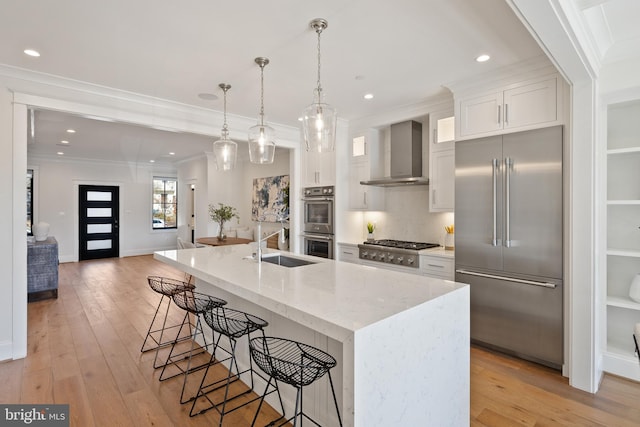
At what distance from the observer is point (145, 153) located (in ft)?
24.9

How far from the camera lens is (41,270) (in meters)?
4.98

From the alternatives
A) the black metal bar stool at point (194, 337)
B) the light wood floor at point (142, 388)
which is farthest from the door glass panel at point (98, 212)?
the black metal bar stool at point (194, 337)

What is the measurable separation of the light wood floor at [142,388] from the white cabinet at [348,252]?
178 centimetres

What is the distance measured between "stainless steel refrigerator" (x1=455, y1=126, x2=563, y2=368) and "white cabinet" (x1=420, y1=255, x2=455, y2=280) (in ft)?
0.47

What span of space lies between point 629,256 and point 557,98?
4.59ft

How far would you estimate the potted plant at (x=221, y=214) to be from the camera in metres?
6.70

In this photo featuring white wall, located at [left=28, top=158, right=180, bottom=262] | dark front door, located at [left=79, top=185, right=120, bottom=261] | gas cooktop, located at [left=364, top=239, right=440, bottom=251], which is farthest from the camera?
dark front door, located at [left=79, top=185, right=120, bottom=261]

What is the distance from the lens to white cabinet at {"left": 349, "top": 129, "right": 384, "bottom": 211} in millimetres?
4527

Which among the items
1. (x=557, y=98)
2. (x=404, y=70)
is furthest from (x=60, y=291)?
(x=557, y=98)

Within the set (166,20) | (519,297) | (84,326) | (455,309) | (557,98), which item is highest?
(166,20)

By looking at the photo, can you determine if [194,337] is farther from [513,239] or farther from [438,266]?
[513,239]

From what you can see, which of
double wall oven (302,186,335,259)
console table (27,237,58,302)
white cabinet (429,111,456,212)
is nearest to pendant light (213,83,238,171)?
double wall oven (302,186,335,259)

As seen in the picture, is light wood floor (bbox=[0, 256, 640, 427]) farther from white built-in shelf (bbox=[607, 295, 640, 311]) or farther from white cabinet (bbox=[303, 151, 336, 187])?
white cabinet (bbox=[303, 151, 336, 187])

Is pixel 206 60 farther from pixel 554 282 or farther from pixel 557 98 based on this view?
pixel 554 282
